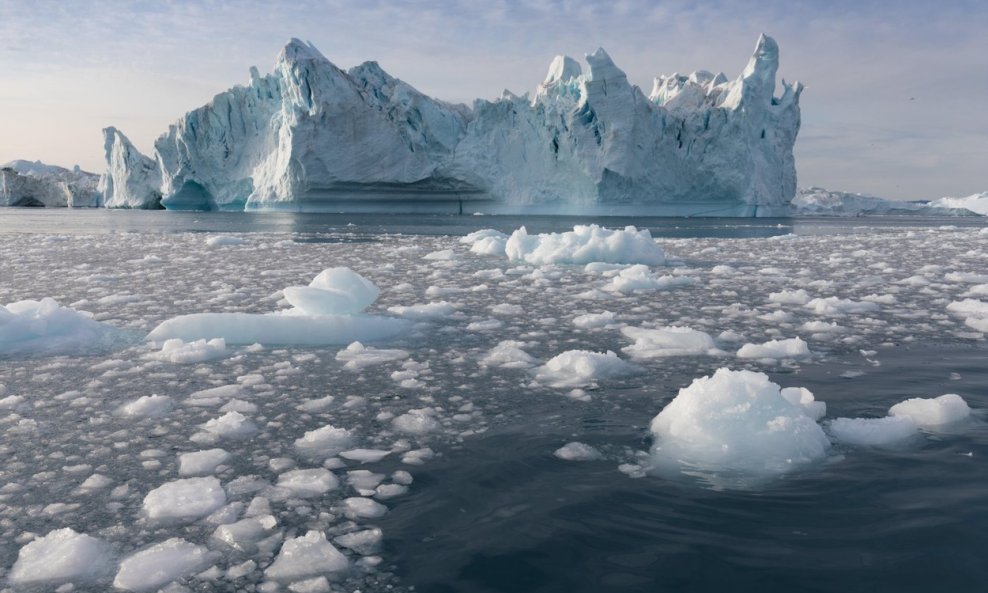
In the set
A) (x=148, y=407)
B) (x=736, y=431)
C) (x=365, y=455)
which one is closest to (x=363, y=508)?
(x=365, y=455)

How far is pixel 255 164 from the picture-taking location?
42562 mm

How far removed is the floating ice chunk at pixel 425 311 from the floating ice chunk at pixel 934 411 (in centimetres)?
361

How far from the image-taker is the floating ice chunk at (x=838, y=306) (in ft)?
20.1

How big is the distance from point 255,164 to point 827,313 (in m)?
41.4

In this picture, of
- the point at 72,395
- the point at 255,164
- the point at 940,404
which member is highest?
the point at 255,164

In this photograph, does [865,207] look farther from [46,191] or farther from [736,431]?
[46,191]

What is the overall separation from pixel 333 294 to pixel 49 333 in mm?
1984

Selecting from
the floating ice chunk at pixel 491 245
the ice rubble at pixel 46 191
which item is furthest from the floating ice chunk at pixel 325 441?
the ice rubble at pixel 46 191

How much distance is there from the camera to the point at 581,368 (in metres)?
4.00

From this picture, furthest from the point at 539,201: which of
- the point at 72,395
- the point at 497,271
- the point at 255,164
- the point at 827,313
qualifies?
the point at 72,395

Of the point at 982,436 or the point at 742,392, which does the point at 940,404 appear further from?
the point at 742,392

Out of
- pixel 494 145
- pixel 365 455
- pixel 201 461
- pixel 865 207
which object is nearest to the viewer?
pixel 201 461

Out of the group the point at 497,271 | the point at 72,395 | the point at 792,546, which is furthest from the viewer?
the point at 497,271

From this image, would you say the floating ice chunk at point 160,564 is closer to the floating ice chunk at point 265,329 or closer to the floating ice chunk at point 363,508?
the floating ice chunk at point 363,508
